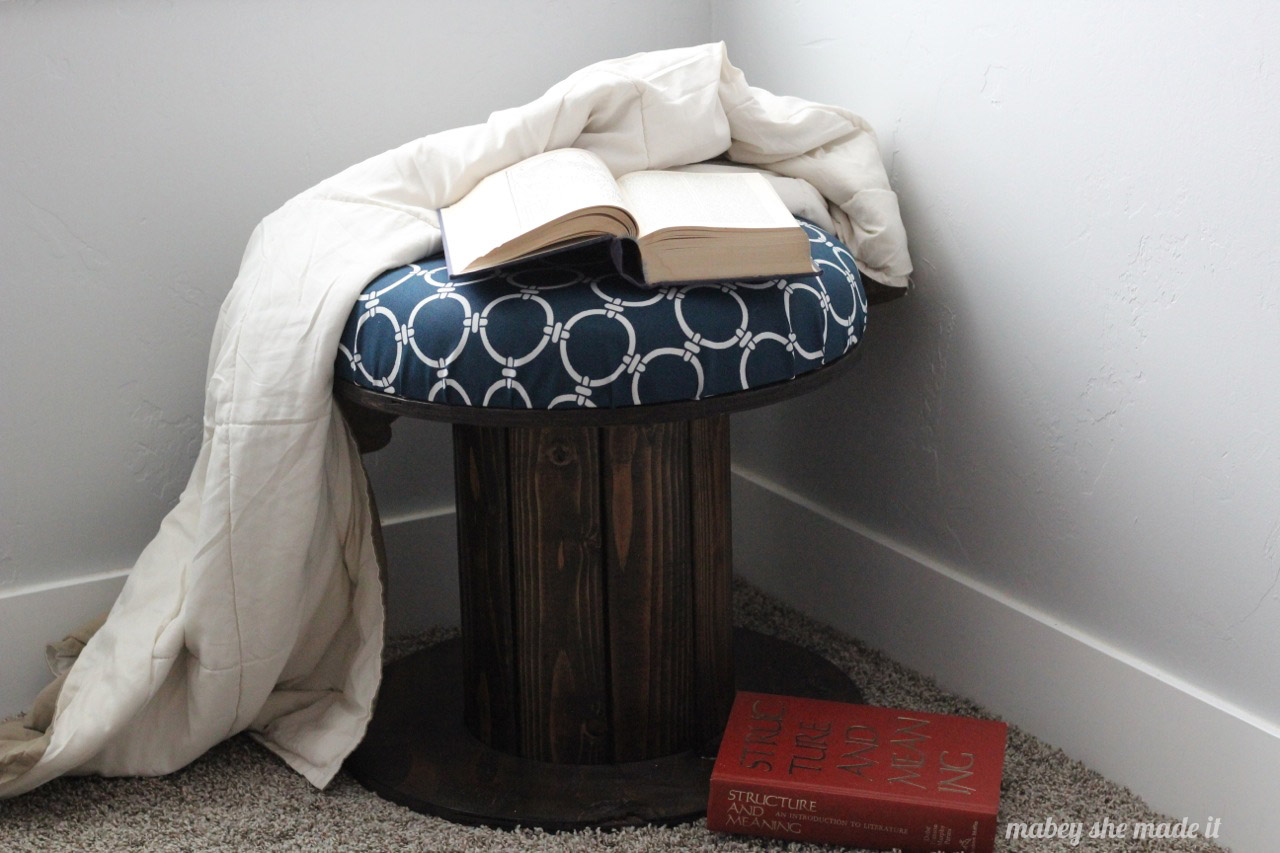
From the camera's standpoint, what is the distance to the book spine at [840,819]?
1.14m

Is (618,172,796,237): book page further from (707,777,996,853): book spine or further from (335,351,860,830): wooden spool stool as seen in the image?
(707,777,996,853): book spine

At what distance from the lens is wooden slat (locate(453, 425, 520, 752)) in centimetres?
125

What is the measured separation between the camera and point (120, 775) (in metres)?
1.33

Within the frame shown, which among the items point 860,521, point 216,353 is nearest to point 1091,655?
point 860,521

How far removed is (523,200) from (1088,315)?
58cm

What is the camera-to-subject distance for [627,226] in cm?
106

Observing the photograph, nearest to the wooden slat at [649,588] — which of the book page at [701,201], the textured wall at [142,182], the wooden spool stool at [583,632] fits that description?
the wooden spool stool at [583,632]

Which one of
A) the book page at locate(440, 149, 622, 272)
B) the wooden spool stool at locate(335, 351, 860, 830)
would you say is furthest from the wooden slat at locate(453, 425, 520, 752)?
the book page at locate(440, 149, 622, 272)

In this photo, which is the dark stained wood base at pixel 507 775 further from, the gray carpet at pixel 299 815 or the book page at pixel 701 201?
the book page at pixel 701 201

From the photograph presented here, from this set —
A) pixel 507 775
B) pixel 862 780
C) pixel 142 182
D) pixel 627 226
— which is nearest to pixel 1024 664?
pixel 862 780

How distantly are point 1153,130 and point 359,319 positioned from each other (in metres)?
0.76

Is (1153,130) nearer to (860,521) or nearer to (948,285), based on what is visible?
(948,285)

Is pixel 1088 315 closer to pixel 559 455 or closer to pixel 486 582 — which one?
pixel 559 455

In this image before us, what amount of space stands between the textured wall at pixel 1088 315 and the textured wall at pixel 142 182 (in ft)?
1.92
